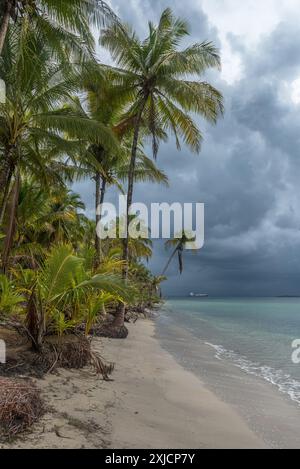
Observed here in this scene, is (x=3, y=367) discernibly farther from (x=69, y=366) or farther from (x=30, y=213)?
(x=30, y=213)

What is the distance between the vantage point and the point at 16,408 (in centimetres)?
433

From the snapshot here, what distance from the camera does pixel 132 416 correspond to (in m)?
5.48

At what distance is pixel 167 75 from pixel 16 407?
13372 mm

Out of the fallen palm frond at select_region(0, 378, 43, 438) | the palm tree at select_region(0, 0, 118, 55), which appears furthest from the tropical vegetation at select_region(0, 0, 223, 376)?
the fallen palm frond at select_region(0, 378, 43, 438)

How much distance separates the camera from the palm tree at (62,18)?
9000mm

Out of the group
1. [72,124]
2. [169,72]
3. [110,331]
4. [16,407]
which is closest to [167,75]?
[169,72]

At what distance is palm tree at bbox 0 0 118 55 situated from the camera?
9000 millimetres

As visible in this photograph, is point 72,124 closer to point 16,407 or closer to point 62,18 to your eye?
point 62,18

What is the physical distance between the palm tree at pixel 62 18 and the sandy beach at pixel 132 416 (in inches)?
301

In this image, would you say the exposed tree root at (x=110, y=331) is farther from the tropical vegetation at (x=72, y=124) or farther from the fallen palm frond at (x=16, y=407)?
the fallen palm frond at (x=16, y=407)

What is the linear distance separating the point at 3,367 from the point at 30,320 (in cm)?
98

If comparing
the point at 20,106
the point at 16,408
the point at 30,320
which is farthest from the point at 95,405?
the point at 20,106

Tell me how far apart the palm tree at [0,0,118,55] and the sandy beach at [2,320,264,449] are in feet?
25.1

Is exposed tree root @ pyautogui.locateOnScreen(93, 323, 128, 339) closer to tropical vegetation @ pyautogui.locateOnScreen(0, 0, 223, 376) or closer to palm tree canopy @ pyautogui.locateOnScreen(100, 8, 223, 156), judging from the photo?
tropical vegetation @ pyautogui.locateOnScreen(0, 0, 223, 376)
